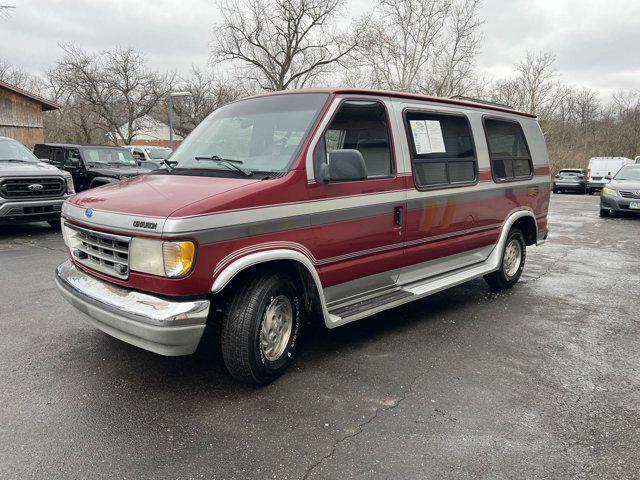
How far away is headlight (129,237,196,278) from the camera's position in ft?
9.75

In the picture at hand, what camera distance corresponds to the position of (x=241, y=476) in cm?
259

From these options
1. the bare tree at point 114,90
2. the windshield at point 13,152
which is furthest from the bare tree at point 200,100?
the windshield at point 13,152

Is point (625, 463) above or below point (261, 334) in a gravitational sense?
below

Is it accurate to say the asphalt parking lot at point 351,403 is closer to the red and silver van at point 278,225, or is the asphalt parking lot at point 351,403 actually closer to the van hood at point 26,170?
the red and silver van at point 278,225

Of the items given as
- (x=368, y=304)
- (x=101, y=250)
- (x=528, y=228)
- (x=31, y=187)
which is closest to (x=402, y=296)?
(x=368, y=304)

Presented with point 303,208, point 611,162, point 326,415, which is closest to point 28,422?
point 326,415

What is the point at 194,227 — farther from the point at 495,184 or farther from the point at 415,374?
the point at 495,184

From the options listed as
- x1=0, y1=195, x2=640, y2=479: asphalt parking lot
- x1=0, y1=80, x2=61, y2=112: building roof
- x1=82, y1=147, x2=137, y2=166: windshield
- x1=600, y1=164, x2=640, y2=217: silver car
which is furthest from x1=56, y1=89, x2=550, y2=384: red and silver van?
x1=0, y1=80, x2=61, y2=112: building roof

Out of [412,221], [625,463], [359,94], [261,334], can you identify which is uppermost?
[359,94]

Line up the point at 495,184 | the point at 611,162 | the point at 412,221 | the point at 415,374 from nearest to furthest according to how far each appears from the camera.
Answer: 1. the point at 415,374
2. the point at 412,221
3. the point at 495,184
4. the point at 611,162

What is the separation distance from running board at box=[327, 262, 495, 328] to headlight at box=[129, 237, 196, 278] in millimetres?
1295

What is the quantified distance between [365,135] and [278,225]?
1291 millimetres

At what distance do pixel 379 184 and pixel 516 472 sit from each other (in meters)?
2.39

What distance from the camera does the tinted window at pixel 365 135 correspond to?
3.93 m
